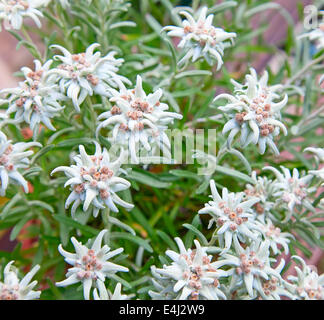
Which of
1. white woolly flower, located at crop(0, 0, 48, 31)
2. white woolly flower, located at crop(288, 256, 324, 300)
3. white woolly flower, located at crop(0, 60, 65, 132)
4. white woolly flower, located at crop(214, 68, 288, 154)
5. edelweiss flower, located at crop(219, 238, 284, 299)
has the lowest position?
white woolly flower, located at crop(288, 256, 324, 300)

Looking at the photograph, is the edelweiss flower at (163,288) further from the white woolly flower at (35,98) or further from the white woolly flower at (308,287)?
the white woolly flower at (35,98)

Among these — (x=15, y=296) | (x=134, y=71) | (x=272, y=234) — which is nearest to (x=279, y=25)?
(x=134, y=71)

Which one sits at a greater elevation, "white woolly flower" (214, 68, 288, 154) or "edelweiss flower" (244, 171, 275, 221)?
"white woolly flower" (214, 68, 288, 154)

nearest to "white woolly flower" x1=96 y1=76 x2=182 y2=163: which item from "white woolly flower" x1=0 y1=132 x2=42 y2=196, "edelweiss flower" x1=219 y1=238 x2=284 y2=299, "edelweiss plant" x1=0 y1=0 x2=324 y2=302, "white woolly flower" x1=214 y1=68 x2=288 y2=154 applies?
"edelweiss plant" x1=0 y1=0 x2=324 y2=302

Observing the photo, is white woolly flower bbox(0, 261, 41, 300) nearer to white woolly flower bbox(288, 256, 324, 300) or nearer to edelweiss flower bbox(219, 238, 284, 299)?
edelweiss flower bbox(219, 238, 284, 299)

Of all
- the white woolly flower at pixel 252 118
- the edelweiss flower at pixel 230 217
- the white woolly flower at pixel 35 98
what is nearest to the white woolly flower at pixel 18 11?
the white woolly flower at pixel 35 98

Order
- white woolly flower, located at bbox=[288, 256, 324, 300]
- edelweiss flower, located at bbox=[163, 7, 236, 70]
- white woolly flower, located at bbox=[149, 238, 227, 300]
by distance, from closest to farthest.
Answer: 1. white woolly flower, located at bbox=[149, 238, 227, 300]
2. white woolly flower, located at bbox=[288, 256, 324, 300]
3. edelweiss flower, located at bbox=[163, 7, 236, 70]

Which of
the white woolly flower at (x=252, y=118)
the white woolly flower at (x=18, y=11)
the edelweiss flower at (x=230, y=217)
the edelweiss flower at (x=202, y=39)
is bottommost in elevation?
the edelweiss flower at (x=230, y=217)
